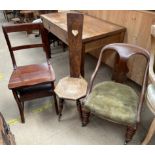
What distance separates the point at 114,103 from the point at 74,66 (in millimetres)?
532

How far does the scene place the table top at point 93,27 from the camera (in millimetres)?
1760

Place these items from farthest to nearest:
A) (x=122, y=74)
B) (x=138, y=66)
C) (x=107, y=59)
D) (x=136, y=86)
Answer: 1. (x=107, y=59)
2. (x=136, y=86)
3. (x=138, y=66)
4. (x=122, y=74)

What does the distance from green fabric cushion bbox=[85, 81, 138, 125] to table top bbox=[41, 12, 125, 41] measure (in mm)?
608

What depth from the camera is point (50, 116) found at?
1718 mm

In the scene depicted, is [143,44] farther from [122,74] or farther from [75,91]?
[75,91]

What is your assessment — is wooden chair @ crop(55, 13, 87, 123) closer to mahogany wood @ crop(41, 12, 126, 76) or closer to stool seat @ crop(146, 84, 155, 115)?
mahogany wood @ crop(41, 12, 126, 76)

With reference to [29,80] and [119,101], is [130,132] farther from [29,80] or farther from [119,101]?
[29,80]

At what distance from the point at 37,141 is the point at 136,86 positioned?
141cm

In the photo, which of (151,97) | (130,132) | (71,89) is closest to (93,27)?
(71,89)

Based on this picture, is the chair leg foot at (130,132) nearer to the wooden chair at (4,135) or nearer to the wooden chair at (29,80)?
the wooden chair at (29,80)

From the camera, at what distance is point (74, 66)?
1562 millimetres

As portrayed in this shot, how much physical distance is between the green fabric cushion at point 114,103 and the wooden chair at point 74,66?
0.14 meters

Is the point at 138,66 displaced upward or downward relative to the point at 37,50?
upward
